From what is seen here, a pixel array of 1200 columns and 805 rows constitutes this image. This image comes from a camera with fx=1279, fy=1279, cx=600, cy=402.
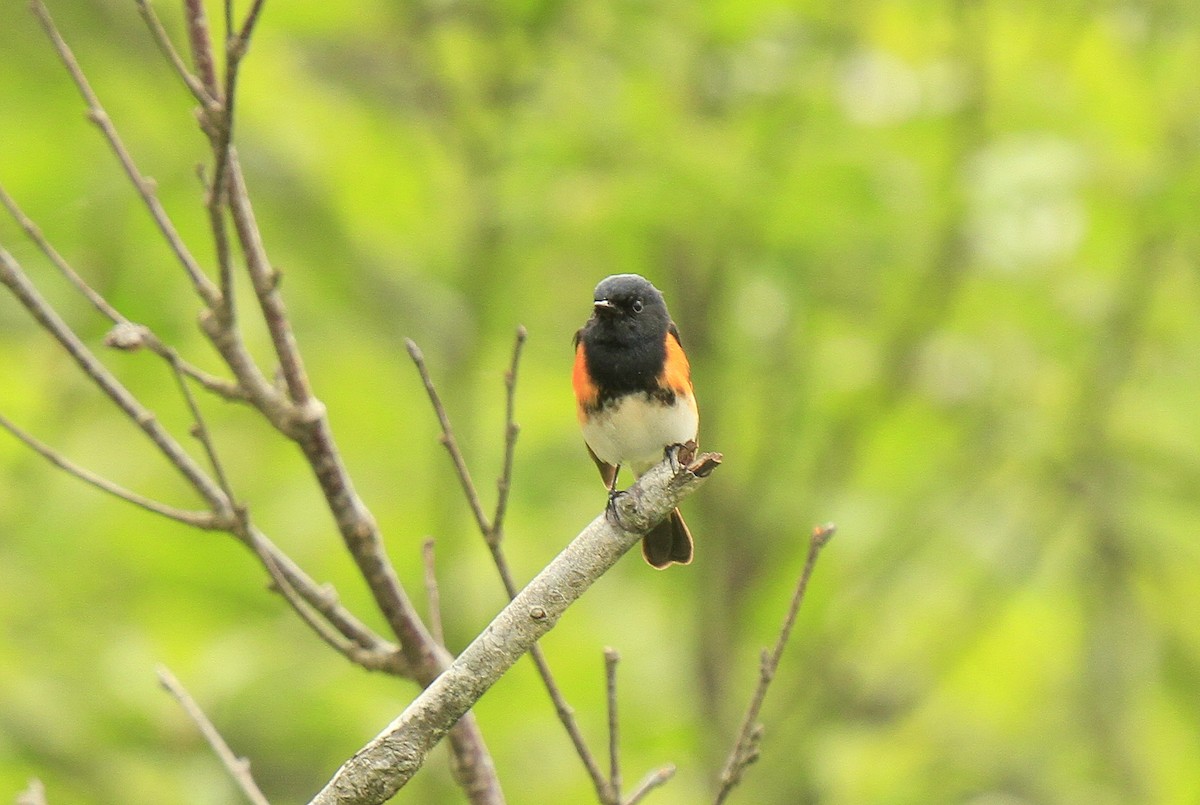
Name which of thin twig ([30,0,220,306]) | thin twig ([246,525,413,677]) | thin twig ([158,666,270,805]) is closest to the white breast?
thin twig ([246,525,413,677])

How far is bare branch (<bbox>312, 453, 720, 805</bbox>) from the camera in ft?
6.04

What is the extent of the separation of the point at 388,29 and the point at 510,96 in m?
0.86

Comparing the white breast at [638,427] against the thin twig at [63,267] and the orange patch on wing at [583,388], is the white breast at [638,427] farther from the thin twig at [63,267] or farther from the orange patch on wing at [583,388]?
the thin twig at [63,267]

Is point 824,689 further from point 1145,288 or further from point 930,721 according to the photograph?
point 1145,288

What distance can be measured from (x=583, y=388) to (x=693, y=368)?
81.4 inches

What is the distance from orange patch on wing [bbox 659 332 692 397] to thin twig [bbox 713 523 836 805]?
4.71ft

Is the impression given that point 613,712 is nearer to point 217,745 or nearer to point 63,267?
point 217,745

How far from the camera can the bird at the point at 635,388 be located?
3736 millimetres

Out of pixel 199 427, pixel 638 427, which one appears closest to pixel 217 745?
pixel 199 427

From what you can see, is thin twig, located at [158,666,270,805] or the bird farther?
the bird

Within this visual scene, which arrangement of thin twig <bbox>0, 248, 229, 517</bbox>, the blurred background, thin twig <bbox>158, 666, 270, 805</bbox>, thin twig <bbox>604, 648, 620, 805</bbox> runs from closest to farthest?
thin twig <bbox>604, 648, 620, 805</bbox>, thin twig <bbox>0, 248, 229, 517</bbox>, thin twig <bbox>158, 666, 270, 805</bbox>, the blurred background

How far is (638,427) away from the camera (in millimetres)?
3748

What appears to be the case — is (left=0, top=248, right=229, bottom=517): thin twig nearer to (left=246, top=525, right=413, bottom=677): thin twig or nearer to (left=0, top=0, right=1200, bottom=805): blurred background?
(left=246, top=525, right=413, bottom=677): thin twig

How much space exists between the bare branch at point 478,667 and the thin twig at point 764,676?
0.31 meters
